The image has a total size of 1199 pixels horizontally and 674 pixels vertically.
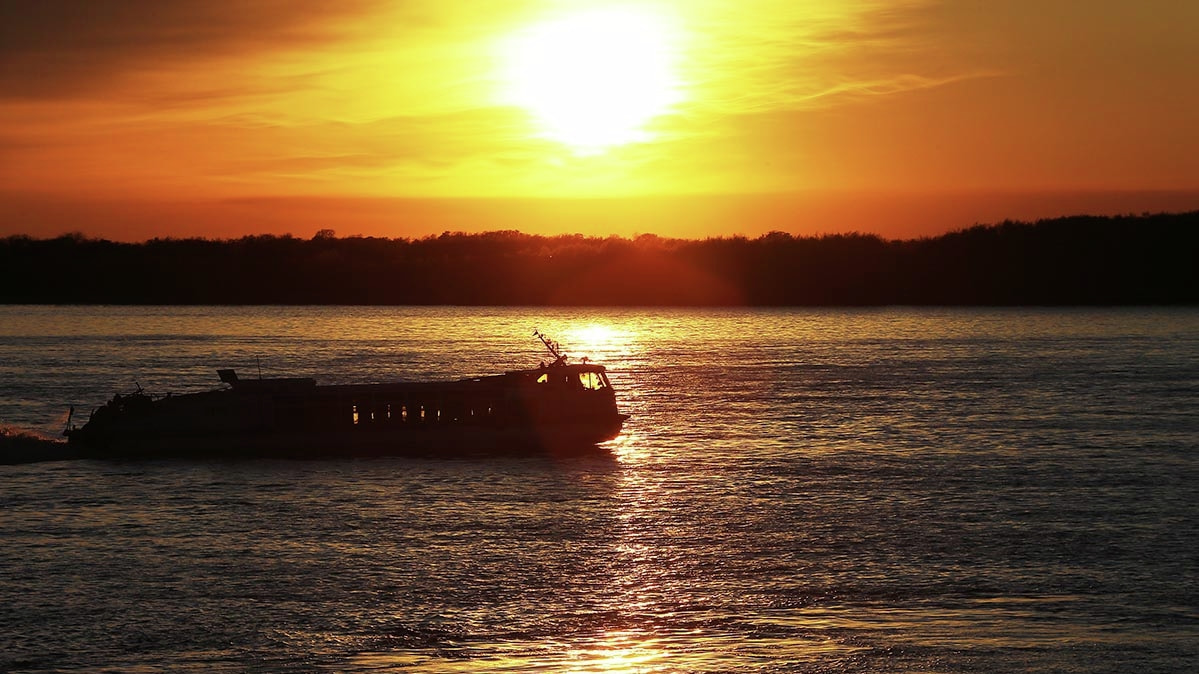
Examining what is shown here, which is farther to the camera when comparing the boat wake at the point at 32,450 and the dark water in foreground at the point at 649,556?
the boat wake at the point at 32,450

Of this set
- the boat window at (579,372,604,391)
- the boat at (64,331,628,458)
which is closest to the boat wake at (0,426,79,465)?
the boat at (64,331,628,458)

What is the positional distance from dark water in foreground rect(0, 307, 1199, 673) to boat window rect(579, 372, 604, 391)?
4.31 metres

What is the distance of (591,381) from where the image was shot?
68062 millimetres

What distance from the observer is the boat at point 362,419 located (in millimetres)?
63500

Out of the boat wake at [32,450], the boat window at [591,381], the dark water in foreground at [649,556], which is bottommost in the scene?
the dark water in foreground at [649,556]

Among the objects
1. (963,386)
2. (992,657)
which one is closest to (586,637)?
(992,657)

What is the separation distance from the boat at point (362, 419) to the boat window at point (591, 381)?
0.28 ft

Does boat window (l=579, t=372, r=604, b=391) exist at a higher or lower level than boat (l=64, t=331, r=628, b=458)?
higher

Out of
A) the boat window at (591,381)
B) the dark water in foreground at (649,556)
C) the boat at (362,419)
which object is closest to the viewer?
the dark water in foreground at (649,556)

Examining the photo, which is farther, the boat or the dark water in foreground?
the boat

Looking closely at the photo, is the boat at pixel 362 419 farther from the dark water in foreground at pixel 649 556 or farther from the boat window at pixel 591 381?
the dark water in foreground at pixel 649 556

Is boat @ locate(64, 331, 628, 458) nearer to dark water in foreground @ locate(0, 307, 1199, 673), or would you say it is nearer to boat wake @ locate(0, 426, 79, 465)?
boat wake @ locate(0, 426, 79, 465)

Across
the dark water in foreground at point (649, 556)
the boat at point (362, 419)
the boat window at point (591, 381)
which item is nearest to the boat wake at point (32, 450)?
the boat at point (362, 419)

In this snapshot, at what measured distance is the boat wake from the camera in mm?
62781
